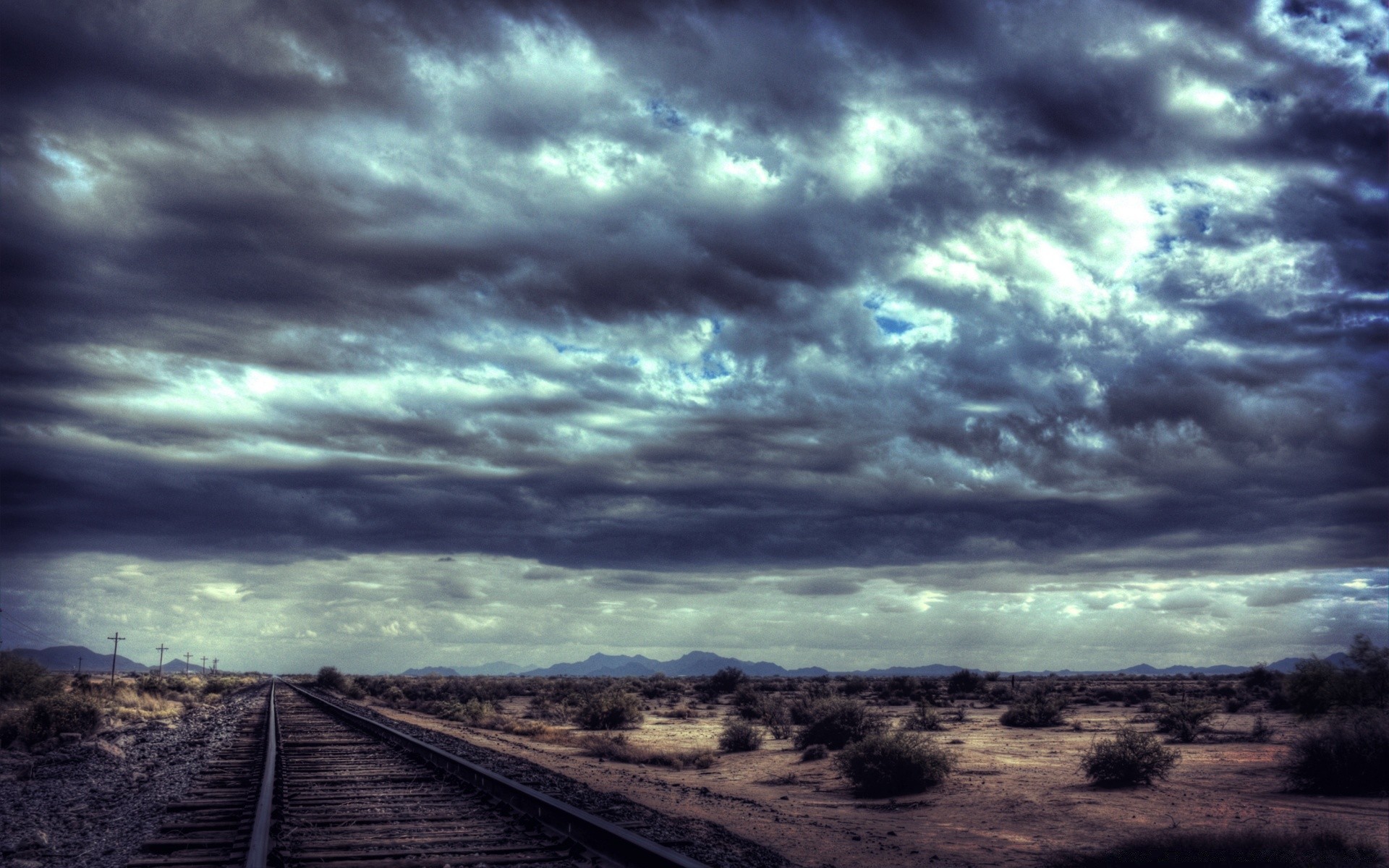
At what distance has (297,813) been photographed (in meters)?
13.2

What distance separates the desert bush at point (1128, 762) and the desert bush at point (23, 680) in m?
42.2

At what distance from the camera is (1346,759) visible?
1859 centimetres

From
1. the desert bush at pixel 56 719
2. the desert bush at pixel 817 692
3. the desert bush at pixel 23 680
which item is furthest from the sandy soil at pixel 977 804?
the desert bush at pixel 23 680

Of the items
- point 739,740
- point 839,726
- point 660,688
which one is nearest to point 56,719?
point 739,740

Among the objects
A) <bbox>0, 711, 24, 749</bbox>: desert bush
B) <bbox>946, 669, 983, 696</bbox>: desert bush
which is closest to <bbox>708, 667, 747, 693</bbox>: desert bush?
<bbox>946, 669, 983, 696</bbox>: desert bush

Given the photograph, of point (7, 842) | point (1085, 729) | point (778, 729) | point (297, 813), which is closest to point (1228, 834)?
point (297, 813)

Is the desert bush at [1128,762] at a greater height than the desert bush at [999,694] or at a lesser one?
greater

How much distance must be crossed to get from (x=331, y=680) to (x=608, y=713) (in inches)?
2880

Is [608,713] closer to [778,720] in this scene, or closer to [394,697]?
[778,720]

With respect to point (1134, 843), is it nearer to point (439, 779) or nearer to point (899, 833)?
point (899, 833)

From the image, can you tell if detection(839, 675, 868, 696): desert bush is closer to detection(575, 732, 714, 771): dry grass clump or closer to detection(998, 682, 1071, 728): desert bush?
detection(998, 682, 1071, 728): desert bush

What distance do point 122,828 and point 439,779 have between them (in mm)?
5461

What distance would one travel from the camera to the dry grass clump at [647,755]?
Result: 2609cm

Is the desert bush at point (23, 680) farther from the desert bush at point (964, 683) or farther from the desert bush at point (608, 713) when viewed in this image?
the desert bush at point (964, 683)
